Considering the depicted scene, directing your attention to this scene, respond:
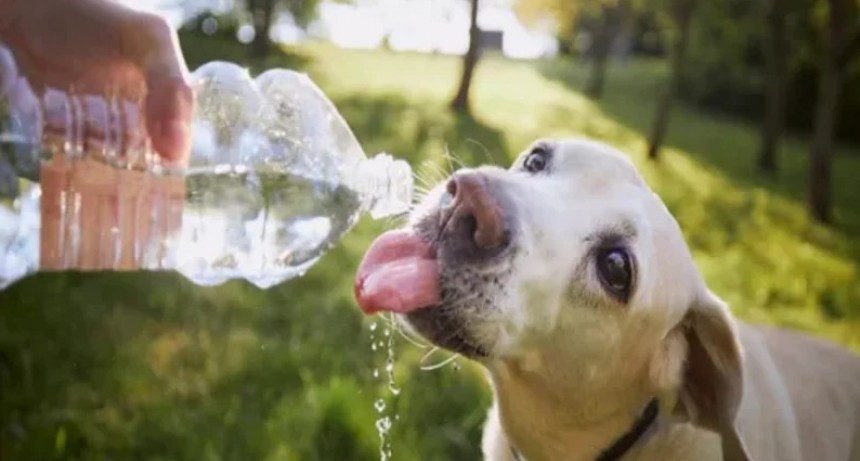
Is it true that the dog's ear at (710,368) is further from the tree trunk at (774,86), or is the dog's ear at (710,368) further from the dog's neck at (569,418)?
the tree trunk at (774,86)

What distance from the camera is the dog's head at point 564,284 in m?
1.29

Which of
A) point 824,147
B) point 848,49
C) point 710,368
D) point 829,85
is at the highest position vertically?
point 710,368

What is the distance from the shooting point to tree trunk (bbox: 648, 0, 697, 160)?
455 centimetres

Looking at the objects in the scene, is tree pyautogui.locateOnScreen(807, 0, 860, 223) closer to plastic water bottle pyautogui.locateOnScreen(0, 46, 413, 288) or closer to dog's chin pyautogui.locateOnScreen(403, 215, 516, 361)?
plastic water bottle pyautogui.locateOnScreen(0, 46, 413, 288)

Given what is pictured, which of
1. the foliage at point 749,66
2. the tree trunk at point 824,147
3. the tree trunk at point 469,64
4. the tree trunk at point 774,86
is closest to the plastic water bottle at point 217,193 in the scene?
the tree trunk at point 469,64

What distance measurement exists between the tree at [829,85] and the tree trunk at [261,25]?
2147 mm

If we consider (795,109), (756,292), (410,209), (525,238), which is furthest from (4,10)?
(795,109)

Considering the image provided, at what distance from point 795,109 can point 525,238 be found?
490cm

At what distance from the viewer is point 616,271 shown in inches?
56.1

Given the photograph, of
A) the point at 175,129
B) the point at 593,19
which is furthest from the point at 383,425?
the point at 593,19

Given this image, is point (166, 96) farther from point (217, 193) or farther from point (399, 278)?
point (399, 278)

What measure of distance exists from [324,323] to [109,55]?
3.86ft

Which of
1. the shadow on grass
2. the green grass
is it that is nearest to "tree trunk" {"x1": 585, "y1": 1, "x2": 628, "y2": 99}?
the green grass

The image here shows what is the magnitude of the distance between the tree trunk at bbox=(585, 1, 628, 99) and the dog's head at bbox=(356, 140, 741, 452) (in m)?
3.28
